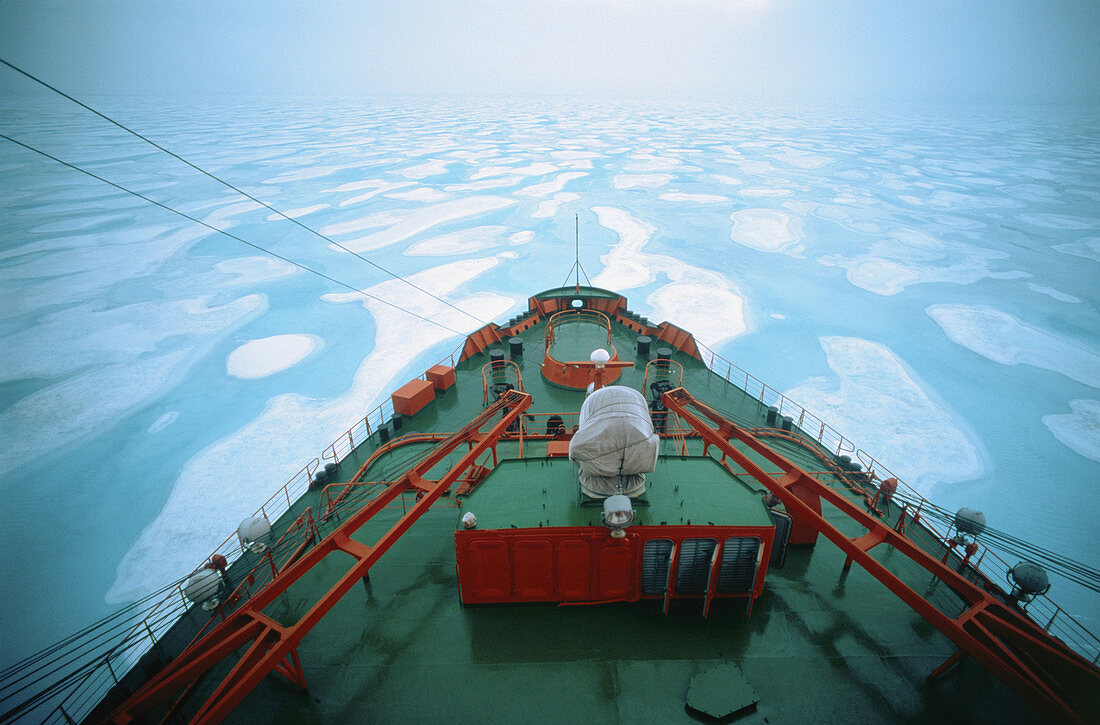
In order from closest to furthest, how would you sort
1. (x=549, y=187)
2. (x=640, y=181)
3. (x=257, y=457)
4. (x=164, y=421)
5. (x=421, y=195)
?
1. (x=257, y=457)
2. (x=164, y=421)
3. (x=421, y=195)
4. (x=549, y=187)
5. (x=640, y=181)

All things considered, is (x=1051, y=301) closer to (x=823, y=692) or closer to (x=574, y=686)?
(x=823, y=692)

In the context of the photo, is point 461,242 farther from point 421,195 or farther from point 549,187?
point 549,187

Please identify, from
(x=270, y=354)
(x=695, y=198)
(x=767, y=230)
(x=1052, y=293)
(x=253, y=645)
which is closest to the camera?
(x=253, y=645)

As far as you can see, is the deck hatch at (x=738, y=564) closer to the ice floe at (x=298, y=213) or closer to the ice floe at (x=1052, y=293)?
the ice floe at (x=1052, y=293)

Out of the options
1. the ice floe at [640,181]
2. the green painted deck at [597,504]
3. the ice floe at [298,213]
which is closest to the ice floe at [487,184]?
the ice floe at [640,181]

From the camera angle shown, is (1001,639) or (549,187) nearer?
(1001,639)

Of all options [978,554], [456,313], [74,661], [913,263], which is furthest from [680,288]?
[74,661]

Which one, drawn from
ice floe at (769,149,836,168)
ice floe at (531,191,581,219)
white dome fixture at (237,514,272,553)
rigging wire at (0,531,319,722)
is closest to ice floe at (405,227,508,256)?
ice floe at (531,191,581,219)
